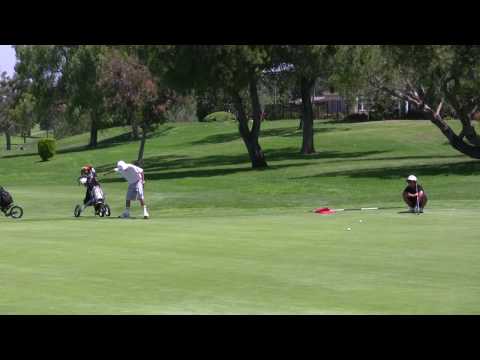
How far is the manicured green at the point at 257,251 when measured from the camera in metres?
11.8

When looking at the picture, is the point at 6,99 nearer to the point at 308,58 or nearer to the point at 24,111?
the point at 24,111

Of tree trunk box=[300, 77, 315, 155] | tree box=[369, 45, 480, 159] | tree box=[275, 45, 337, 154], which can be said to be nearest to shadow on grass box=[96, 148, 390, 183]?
tree trunk box=[300, 77, 315, 155]

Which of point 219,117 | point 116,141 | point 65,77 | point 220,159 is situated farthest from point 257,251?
point 219,117

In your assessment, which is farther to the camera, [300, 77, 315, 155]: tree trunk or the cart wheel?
[300, 77, 315, 155]: tree trunk

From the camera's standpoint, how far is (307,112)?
68438 mm

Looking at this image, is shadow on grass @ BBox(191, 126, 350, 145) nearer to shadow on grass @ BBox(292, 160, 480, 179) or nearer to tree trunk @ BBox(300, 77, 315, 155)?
tree trunk @ BBox(300, 77, 315, 155)

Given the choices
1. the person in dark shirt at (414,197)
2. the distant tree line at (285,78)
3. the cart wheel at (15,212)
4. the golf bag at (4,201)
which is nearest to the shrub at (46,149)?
the distant tree line at (285,78)

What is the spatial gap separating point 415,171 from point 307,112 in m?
20.4

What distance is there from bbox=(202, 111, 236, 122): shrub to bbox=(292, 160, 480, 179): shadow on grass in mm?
63849

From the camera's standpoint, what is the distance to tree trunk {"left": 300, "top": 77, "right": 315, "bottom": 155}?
68006 millimetres

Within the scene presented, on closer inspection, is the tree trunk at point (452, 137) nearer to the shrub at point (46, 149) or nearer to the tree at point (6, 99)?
the shrub at point (46, 149)

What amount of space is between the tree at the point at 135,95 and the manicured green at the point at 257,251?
47.8 ft

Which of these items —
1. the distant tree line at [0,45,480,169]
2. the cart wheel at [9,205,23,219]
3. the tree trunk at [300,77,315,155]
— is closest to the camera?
the cart wheel at [9,205,23,219]
